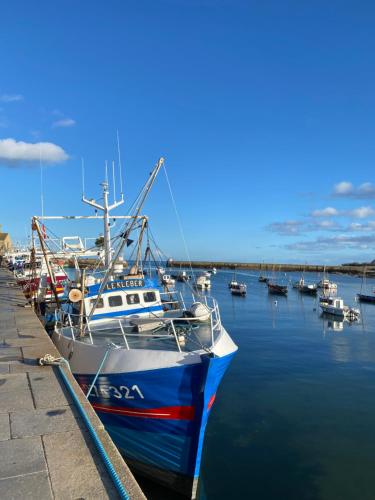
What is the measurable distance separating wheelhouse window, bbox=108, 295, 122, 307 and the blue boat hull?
12.4 feet

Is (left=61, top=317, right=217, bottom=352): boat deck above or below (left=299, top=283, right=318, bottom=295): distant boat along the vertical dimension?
above

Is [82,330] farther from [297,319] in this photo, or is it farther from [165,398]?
[297,319]

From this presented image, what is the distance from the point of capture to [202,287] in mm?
85812

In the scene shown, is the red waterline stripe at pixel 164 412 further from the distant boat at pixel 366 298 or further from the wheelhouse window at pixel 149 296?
the distant boat at pixel 366 298

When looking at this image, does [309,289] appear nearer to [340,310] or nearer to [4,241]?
[340,310]

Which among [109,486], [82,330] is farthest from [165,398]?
[109,486]

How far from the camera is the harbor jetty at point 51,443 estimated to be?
189 inches

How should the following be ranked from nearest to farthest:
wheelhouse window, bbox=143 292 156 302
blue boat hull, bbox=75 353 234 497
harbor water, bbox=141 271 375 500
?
blue boat hull, bbox=75 353 234 497, harbor water, bbox=141 271 375 500, wheelhouse window, bbox=143 292 156 302

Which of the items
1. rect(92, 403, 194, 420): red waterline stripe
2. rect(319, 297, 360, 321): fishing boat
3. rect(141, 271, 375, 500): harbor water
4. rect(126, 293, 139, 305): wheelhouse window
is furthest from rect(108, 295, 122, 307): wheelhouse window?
rect(319, 297, 360, 321): fishing boat

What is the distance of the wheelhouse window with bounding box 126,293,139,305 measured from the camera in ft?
47.2

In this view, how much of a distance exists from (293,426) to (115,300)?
28.1 ft

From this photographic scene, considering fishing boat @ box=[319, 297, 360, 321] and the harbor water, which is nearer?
the harbor water

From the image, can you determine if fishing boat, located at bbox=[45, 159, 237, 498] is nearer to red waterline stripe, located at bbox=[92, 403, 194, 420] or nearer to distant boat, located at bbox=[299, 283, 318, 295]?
red waterline stripe, located at bbox=[92, 403, 194, 420]

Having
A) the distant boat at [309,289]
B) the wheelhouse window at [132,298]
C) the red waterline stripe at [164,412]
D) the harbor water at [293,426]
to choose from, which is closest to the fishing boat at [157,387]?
the red waterline stripe at [164,412]
